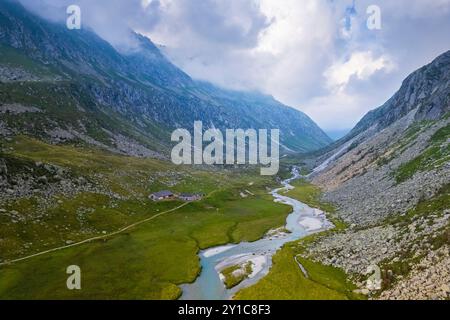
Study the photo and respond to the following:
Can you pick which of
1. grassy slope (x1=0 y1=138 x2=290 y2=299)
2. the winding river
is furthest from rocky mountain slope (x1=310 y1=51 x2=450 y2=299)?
grassy slope (x1=0 y1=138 x2=290 y2=299)

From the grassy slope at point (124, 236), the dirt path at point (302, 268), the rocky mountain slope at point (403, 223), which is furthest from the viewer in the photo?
the dirt path at point (302, 268)

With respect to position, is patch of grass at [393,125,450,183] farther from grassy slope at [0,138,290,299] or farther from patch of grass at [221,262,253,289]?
patch of grass at [221,262,253,289]

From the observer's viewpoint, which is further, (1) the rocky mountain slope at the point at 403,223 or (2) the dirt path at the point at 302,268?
(2) the dirt path at the point at 302,268

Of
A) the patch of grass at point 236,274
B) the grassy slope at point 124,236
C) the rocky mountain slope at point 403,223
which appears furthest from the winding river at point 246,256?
the rocky mountain slope at point 403,223

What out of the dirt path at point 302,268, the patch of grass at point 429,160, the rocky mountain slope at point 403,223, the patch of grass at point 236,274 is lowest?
the patch of grass at point 236,274

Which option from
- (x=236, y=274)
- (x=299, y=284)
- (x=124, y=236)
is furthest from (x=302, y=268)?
(x=124, y=236)

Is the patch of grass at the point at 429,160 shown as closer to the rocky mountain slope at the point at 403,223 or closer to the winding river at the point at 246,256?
the rocky mountain slope at the point at 403,223

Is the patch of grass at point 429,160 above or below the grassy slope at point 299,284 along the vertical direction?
above
